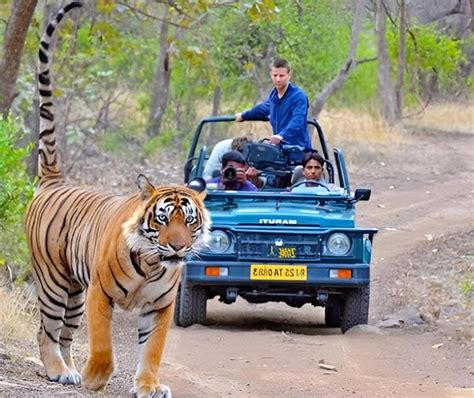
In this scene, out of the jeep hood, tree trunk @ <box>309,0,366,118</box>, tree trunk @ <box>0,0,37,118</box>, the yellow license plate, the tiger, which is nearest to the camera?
the tiger

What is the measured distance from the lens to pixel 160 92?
23.5 meters

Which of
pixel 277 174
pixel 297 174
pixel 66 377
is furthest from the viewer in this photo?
pixel 277 174

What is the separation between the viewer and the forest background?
14383 mm

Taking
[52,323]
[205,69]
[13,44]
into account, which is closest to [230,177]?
[13,44]

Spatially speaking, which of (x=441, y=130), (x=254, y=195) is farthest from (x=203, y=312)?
(x=441, y=130)

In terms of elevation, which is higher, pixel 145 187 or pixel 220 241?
pixel 145 187

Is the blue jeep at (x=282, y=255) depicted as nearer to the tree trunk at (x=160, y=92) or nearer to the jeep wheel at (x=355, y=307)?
the jeep wheel at (x=355, y=307)

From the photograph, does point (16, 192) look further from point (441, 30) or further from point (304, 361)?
point (441, 30)

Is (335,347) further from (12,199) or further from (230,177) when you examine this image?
(12,199)

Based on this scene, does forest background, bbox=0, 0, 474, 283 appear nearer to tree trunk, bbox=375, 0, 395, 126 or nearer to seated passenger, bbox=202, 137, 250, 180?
tree trunk, bbox=375, 0, 395, 126

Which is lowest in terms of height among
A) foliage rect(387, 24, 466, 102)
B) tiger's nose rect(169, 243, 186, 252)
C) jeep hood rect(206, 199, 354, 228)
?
jeep hood rect(206, 199, 354, 228)

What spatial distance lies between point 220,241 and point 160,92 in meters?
14.1

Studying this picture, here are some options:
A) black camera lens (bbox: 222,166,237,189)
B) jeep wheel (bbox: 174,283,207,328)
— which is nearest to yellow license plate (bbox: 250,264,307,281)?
jeep wheel (bbox: 174,283,207,328)

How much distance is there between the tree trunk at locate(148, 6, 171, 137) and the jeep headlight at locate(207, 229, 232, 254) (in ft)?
44.1
